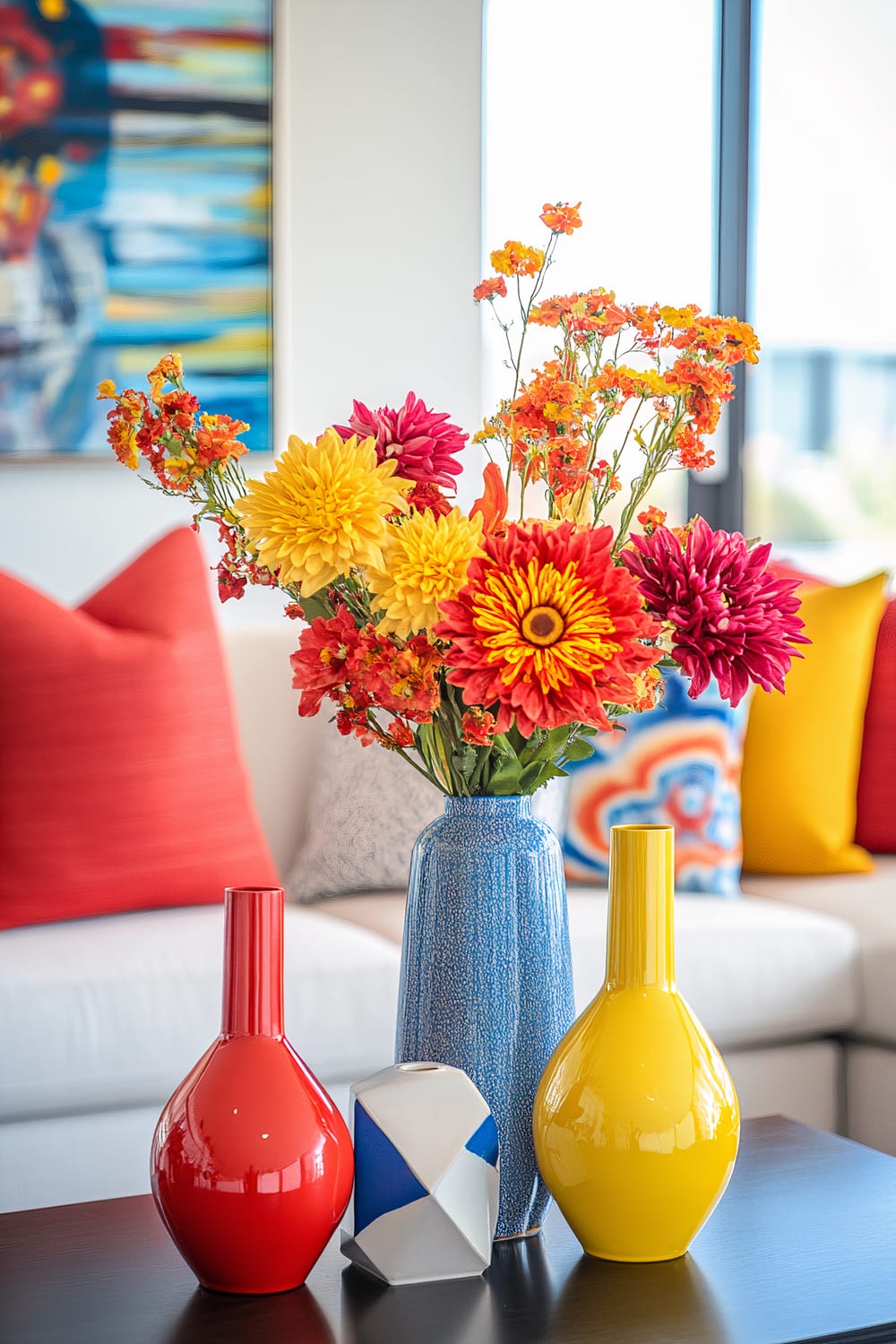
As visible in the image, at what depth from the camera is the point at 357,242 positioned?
314cm

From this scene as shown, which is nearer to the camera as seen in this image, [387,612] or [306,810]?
[387,612]

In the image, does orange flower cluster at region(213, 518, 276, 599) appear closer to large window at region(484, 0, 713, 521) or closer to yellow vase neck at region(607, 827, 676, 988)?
yellow vase neck at region(607, 827, 676, 988)

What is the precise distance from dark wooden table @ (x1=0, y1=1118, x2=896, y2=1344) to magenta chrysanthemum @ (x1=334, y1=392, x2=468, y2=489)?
58 cm

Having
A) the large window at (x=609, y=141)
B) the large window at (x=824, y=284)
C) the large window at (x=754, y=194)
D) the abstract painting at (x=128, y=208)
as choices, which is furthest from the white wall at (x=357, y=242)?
the large window at (x=824, y=284)

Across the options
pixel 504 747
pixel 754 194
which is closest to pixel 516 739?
pixel 504 747

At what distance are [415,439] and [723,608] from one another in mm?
267

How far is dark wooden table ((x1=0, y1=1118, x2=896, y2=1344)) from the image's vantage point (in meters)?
0.99

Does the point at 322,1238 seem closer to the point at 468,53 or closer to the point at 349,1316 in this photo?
the point at 349,1316

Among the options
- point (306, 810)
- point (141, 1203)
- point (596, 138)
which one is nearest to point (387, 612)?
point (141, 1203)

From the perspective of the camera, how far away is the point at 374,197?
3158mm

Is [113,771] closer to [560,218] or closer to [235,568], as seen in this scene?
[235,568]

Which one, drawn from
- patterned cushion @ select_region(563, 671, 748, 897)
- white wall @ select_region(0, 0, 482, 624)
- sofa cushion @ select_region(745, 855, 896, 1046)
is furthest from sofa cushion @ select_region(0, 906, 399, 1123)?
white wall @ select_region(0, 0, 482, 624)

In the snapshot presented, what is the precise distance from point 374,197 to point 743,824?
60.4 inches

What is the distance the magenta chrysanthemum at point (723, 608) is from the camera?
1030mm
